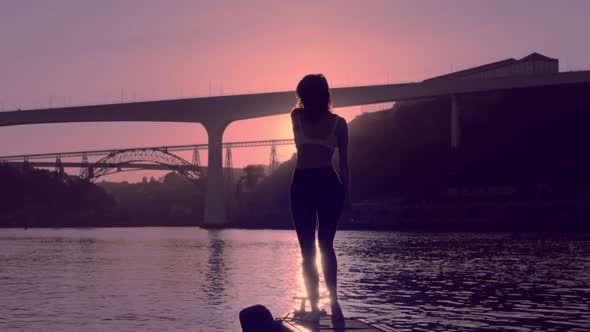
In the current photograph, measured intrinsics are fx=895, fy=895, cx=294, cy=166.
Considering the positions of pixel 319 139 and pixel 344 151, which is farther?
pixel 344 151

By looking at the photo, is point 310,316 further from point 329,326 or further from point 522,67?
point 522,67

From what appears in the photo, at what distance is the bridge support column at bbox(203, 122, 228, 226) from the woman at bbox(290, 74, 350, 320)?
11551 cm

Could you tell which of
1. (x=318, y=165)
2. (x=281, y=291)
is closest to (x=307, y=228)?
(x=318, y=165)

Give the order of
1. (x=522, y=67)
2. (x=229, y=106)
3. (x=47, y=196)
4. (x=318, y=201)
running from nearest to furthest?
(x=318, y=201)
(x=229, y=106)
(x=522, y=67)
(x=47, y=196)

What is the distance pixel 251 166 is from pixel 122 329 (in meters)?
159

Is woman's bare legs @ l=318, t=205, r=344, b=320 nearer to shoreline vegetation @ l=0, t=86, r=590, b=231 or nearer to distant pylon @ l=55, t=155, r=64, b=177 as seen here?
shoreline vegetation @ l=0, t=86, r=590, b=231

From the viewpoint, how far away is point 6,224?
7047 inches

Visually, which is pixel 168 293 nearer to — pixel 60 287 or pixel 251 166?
pixel 60 287

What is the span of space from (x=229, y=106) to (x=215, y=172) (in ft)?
31.5

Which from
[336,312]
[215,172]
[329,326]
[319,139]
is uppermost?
[215,172]

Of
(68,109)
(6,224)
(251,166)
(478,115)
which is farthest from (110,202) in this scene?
(478,115)

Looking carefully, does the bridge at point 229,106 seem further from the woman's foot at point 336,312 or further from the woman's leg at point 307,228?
the woman's foot at point 336,312

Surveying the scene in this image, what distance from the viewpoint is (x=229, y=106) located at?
126500 millimetres

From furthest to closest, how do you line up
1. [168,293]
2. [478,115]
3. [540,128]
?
[478,115] → [540,128] → [168,293]
